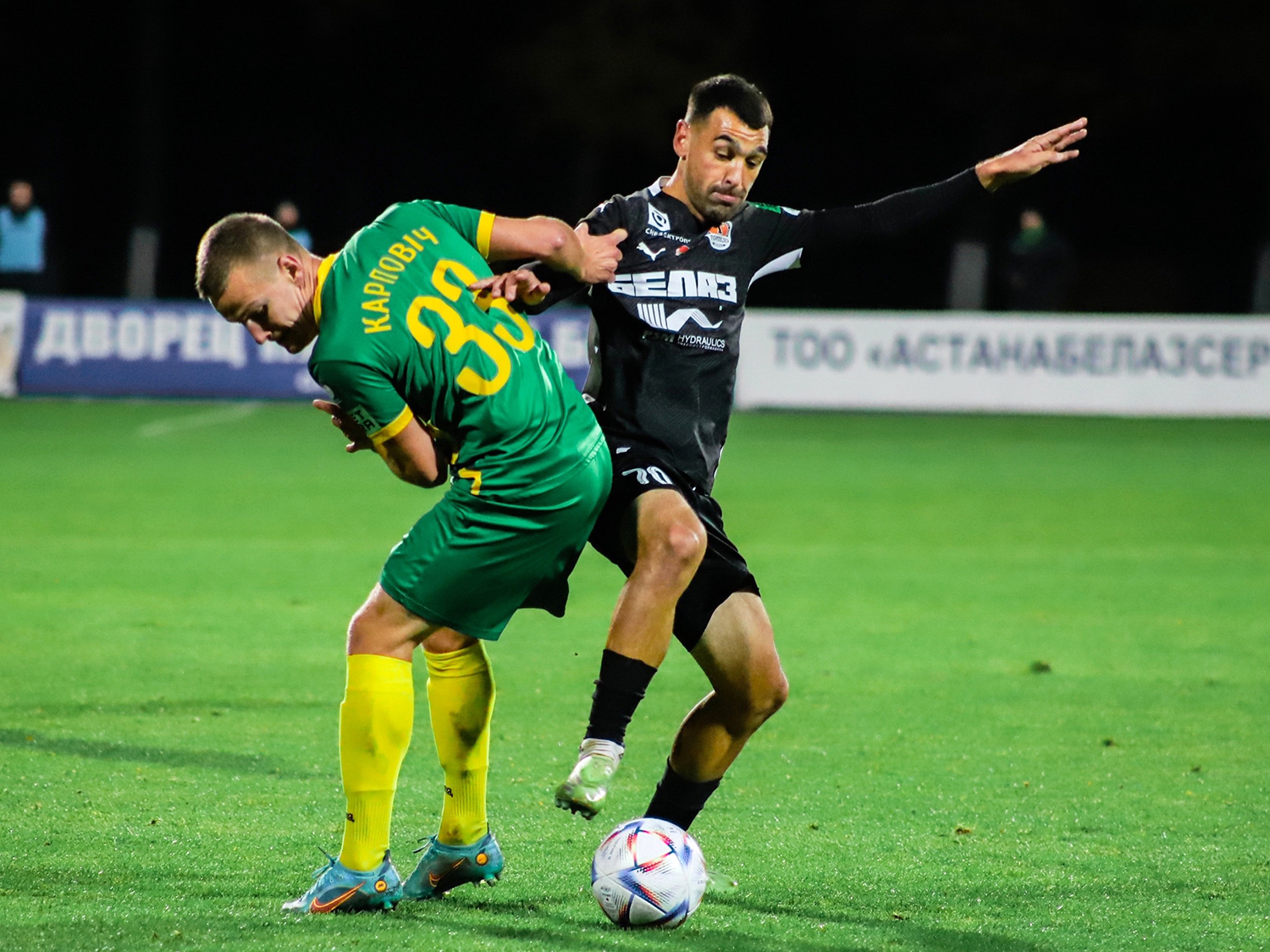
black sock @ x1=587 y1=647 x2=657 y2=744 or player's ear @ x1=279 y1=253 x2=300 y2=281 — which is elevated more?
player's ear @ x1=279 y1=253 x2=300 y2=281

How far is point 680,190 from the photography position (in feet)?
16.4

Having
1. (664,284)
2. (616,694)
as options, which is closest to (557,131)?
(664,284)

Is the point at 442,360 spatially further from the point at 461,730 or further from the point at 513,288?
the point at 461,730

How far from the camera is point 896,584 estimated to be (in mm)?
9672

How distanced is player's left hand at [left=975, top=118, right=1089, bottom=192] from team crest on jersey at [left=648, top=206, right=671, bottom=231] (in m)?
0.92

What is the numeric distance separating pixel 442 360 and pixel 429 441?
20 cm

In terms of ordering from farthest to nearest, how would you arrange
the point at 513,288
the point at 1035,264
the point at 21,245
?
the point at 1035,264, the point at 21,245, the point at 513,288

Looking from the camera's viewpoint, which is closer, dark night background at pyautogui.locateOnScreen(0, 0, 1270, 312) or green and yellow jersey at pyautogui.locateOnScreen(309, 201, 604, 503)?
green and yellow jersey at pyautogui.locateOnScreen(309, 201, 604, 503)

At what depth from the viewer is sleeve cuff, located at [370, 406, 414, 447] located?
4.02 metres

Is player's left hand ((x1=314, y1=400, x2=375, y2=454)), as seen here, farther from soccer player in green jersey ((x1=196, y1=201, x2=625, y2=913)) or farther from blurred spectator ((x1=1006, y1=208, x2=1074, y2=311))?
blurred spectator ((x1=1006, y1=208, x2=1074, y2=311))

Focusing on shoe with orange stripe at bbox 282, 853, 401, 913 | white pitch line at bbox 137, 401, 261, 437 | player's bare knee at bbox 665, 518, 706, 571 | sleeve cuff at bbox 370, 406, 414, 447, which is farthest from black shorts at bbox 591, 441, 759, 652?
white pitch line at bbox 137, 401, 261, 437

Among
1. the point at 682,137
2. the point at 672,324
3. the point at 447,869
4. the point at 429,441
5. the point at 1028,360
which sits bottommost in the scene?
the point at 447,869

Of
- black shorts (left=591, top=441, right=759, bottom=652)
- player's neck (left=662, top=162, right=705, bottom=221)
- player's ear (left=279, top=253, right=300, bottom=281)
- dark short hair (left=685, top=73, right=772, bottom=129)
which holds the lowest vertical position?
black shorts (left=591, top=441, right=759, bottom=652)

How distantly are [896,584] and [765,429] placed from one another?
9.16 meters
